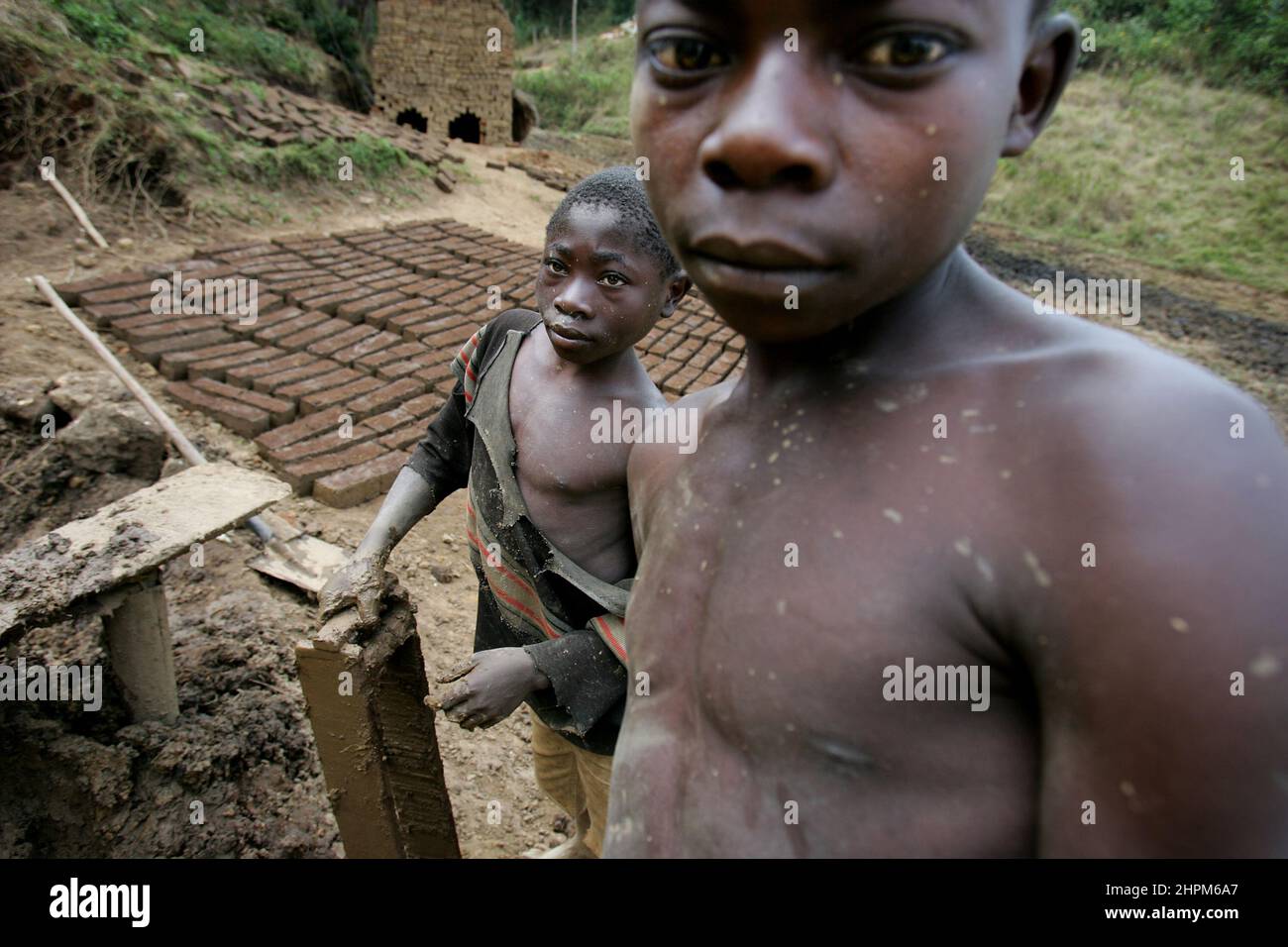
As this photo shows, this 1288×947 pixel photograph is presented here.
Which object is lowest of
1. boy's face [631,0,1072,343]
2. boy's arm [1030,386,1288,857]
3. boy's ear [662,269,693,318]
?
boy's arm [1030,386,1288,857]

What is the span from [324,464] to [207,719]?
168cm

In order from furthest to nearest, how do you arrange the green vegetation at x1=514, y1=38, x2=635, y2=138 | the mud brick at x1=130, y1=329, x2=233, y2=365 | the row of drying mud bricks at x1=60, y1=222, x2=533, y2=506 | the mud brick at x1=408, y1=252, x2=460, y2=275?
1. the green vegetation at x1=514, y1=38, x2=635, y2=138
2. the mud brick at x1=408, y1=252, x2=460, y2=275
3. the mud brick at x1=130, y1=329, x2=233, y2=365
4. the row of drying mud bricks at x1=60, y1=222, x2=533, y2=506

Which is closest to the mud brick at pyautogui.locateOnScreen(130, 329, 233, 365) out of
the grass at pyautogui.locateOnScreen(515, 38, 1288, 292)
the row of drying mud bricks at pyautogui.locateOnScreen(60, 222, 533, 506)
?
the row of drying mud bricks at pyautogui.locateOnScreen(60, 222, 533, 506)

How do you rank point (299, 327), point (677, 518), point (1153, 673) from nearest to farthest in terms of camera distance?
point (1153, 673) → point (677, 518) → point (299, 327)

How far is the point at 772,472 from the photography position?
863 millimetres

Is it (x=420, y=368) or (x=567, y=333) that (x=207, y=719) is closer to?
(x=567, y=333)

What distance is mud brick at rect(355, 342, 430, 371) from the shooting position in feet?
15.6

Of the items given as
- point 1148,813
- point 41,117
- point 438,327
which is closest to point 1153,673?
point 1148,813

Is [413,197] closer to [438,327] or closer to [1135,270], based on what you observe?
[438,327]

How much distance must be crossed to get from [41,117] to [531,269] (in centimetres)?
391

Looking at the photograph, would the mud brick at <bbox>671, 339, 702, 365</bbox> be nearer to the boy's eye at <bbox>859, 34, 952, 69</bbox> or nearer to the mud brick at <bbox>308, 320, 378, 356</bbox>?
the mud brick at <bbox>308, 320, 378, 356</bbox>

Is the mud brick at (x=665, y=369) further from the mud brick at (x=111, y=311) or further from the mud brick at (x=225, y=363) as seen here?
the mud brick at (x=111, y=311)

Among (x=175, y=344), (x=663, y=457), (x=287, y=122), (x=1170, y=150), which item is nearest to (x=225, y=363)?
(x=175, y=344)

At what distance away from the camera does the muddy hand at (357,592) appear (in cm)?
172
